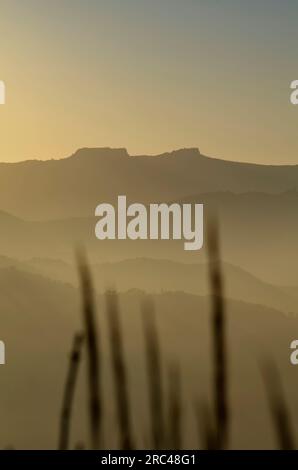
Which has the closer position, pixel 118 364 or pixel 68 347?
pixel 118 364

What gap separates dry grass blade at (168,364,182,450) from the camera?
16.8 inches

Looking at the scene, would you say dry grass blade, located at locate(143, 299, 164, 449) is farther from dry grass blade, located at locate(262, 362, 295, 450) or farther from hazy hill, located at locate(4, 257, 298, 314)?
hazy hill, located at locate(4, 257, 298, 314)

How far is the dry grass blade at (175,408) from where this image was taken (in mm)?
427

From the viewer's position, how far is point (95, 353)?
390 mm

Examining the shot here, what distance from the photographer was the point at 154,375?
0.42 m

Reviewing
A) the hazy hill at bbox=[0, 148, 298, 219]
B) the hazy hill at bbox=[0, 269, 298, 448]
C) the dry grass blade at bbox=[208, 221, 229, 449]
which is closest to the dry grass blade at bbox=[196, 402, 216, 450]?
the dry grass blade at bbox=[208, 221, 229, 449]

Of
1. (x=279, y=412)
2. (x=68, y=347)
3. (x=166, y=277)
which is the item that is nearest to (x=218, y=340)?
(x=279, y=412)

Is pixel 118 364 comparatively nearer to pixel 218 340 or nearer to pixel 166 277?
pixel 218 340

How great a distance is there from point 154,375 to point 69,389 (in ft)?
0.18

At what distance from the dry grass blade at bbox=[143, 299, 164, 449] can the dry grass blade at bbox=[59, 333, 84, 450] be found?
46 mm

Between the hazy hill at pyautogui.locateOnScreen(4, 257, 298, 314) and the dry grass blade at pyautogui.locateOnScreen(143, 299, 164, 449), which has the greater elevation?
the hazy hill at pyautogui.locateOnScreen(4, 257, 298, 314)

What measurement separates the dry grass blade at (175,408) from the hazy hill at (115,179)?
2053mm
